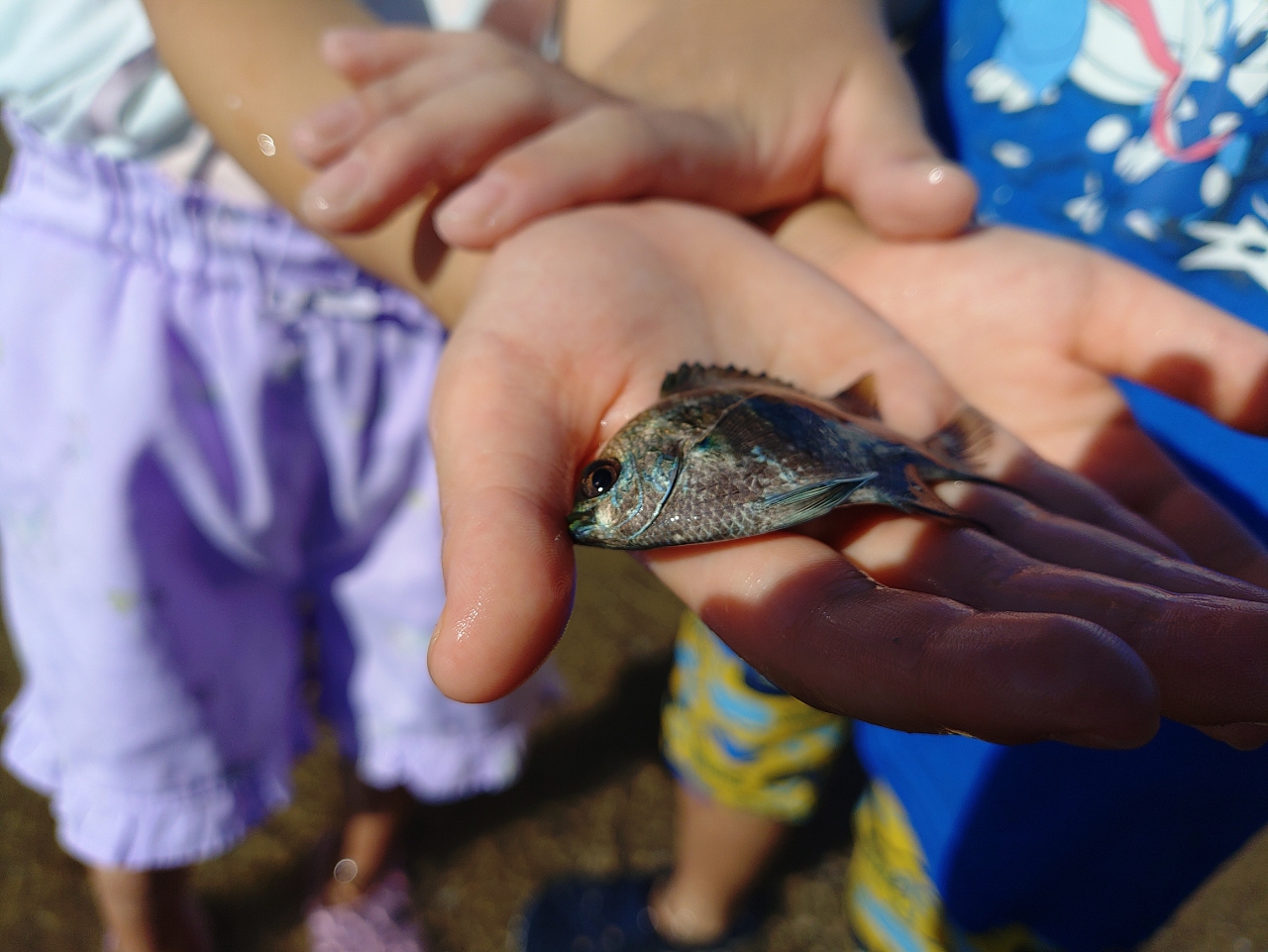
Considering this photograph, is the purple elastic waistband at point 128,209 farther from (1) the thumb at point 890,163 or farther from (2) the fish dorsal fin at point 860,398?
(1) the thumb at point 890,163

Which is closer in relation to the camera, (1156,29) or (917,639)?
(917,639)

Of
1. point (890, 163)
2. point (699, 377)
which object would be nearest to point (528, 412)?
point (699, 377)

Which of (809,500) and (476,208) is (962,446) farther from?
(476,208)

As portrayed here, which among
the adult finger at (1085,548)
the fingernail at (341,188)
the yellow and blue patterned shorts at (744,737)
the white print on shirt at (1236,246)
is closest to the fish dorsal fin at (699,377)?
the adult finger at (1085,548)

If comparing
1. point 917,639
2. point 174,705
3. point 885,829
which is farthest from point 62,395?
point 885,829

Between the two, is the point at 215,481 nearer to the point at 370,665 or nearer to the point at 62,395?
the point at 62,395

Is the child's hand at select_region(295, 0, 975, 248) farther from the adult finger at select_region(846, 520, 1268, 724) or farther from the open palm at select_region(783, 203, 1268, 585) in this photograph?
the adult finger at select_region(846, 520, 1268, 724)

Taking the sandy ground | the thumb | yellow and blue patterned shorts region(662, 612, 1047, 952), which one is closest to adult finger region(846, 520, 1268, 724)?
yellow and blue patterned shorts region(662, 612, 1047, 952)
